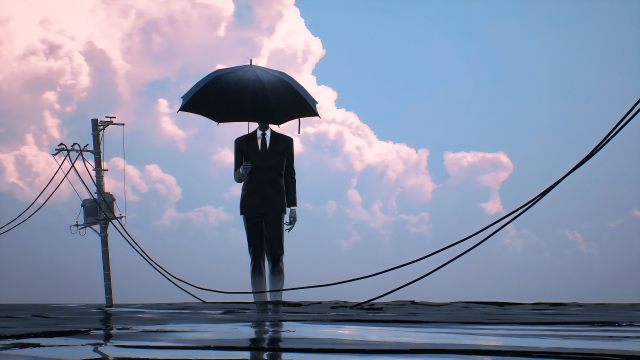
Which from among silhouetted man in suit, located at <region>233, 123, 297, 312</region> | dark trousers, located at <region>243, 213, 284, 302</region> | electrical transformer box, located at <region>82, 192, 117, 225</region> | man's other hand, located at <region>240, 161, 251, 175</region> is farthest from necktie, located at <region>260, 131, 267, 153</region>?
electrical transformer box, located at <region>82, 192, 117, 225</region>

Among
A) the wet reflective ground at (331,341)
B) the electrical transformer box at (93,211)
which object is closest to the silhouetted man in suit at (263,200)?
the wet reflective ground at (331,341)

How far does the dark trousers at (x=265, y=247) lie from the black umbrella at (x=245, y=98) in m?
1.03

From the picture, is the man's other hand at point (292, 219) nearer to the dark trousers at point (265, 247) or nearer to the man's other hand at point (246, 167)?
the dark trousers at point (265, 247)

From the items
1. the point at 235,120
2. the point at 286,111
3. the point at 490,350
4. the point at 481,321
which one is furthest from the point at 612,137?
the point at 235,120

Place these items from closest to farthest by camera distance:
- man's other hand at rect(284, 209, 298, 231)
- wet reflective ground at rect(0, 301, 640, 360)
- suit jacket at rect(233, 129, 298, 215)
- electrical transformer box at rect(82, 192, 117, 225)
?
wet reflective ground at rect(0, 301, 640, 360) → suit jacket at rect(233, 129, 298, 215) → man's other hand at rect(284, 209, 298, 231) → electrical transformer box at rect(82, 192, 117, 225)

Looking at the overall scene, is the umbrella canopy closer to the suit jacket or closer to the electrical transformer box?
the suit jacket

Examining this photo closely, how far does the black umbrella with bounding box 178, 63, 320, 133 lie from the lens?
6.29 m

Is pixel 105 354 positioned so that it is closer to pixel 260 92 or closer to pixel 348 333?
pixel 348 333

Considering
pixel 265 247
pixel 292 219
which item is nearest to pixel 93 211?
pixel 265 247

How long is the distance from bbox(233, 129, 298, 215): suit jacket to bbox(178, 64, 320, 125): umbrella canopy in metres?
0.22

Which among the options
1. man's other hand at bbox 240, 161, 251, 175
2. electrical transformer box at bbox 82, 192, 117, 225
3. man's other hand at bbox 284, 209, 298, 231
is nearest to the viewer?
man's other hand at bbox 240, 161, 251, 175

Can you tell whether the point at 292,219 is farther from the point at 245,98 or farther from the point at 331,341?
the point at 331,341

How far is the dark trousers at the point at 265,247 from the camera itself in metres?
6.35

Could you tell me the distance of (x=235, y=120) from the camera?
6371 millimetres
